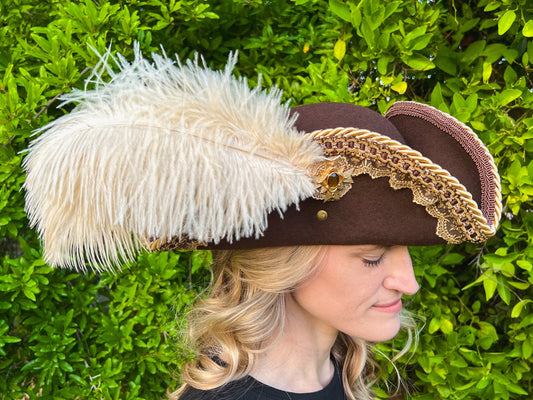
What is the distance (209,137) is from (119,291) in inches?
45.5

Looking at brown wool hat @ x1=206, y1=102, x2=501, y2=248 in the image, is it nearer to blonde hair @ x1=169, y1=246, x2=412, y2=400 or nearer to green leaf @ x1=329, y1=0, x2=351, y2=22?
blonde hair @ x1=169, y1=246, x2=412, y2=400

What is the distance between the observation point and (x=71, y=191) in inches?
44.2

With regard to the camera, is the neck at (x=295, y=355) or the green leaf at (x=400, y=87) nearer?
the neck at (x=295, y=355)

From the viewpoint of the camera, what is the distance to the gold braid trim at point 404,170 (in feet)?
4.04

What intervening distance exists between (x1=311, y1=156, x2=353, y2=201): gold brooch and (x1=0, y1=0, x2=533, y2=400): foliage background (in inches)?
23.9

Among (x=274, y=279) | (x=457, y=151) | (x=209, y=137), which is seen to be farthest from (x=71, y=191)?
(x=457, y=151)

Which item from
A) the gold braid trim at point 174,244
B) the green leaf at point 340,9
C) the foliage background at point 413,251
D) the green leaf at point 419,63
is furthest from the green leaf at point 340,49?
the gold braid trim at point 174,244

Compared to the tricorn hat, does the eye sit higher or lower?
lower

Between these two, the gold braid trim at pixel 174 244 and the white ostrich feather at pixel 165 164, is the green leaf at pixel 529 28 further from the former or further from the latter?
Result: the gold braid trim at pixel 174 244

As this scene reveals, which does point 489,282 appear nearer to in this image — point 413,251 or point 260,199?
point 413,251

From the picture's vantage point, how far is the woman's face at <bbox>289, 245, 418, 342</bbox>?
136 cm

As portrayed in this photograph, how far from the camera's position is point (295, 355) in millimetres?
1578

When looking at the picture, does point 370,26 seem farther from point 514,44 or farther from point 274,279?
point 274,279

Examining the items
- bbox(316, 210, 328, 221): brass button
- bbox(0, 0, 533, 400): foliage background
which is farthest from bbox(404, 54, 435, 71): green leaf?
bbox(316, 210, 328, 221): brass button
